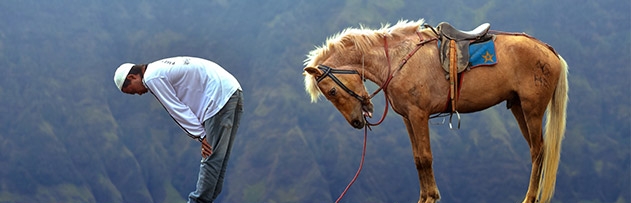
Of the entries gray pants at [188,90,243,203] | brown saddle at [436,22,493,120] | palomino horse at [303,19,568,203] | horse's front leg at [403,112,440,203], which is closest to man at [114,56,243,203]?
gray pants at [188,90,243,203]

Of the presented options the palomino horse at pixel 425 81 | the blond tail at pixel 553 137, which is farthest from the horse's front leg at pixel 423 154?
the blond tail at pixel 553 137

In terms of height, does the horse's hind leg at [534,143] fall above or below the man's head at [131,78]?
below

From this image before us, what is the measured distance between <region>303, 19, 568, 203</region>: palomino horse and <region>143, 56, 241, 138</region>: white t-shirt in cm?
71

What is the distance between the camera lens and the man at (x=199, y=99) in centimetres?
530

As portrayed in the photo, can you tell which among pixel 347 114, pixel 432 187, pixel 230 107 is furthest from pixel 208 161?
pixel 432 187

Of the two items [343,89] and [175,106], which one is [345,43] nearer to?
[343,89]

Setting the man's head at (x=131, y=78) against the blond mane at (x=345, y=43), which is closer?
the man's head at (x=131, y=78)

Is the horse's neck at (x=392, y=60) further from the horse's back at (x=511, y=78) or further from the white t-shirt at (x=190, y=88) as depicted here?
the white t-shirt at (x=190, y=88)

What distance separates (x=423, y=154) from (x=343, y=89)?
64 centimetres

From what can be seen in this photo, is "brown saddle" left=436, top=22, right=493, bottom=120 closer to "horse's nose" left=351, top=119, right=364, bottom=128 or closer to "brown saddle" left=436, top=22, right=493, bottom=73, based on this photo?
"brown saddle" left=436, top=22, right=493, bottom=73

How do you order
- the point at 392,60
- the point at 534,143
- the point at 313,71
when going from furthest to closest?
1. the point at 534,143
2. the point at 392,60
3. the point at 313,71

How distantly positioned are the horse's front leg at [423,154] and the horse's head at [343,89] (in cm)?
32

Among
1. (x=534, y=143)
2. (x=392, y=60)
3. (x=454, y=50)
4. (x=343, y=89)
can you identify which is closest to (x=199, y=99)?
(x=343, y=89)

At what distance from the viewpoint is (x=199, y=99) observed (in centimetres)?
537
